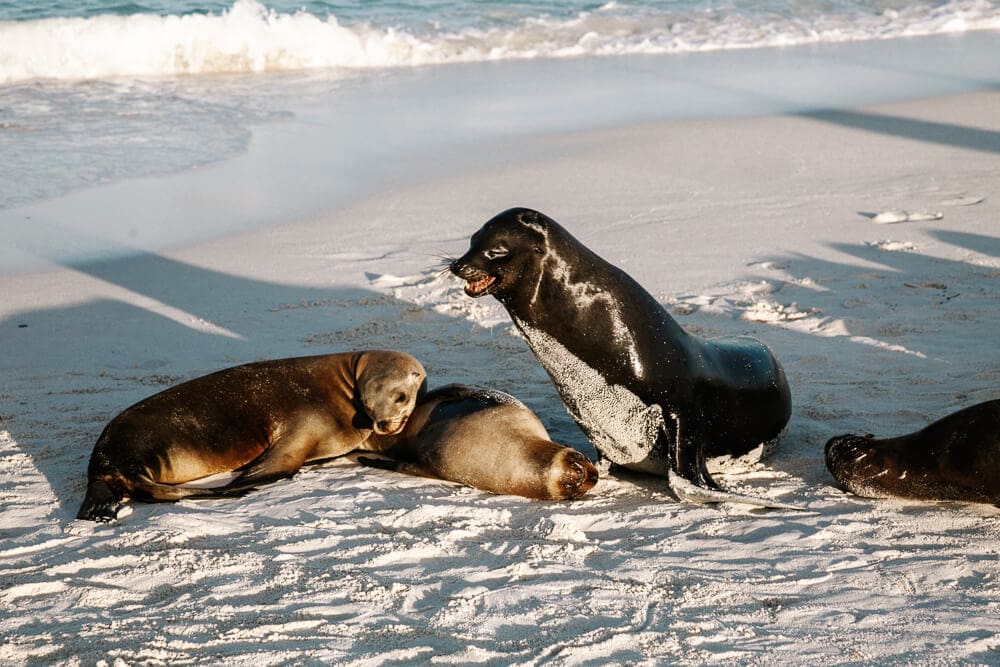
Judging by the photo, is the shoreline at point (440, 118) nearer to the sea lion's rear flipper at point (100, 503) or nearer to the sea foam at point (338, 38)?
the sea foam at point (338, 38)

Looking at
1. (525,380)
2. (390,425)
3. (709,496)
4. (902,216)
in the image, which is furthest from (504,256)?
(902,216)

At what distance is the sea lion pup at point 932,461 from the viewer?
14.8 ft

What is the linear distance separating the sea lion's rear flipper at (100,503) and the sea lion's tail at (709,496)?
2.22m

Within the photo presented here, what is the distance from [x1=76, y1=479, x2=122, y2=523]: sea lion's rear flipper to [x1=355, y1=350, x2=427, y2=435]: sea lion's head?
1160mm

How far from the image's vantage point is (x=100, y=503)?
479 centimetres

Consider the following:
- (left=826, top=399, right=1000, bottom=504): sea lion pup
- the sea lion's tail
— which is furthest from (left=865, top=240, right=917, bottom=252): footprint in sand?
the sea lion's tail

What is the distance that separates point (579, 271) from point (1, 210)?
645 cm

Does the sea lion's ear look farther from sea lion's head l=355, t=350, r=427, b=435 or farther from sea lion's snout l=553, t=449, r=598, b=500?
sea lion's head l=355, t=350, r=427, b=435

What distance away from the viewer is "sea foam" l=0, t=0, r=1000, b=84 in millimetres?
16844

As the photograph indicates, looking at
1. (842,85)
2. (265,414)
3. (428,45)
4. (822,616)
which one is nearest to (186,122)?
(428,45)

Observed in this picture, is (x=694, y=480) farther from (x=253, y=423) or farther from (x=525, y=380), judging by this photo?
(x=253, y=423)

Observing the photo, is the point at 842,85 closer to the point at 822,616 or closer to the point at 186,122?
the point at 186,122

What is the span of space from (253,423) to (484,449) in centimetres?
111

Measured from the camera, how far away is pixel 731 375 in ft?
16.9
